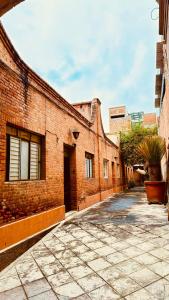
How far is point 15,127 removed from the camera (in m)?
4.67

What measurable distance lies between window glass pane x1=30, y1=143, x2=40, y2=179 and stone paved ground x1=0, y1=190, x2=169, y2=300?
5.07 ft

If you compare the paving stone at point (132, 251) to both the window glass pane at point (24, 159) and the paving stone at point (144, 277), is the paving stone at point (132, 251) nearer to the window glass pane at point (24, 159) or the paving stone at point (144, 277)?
the paving stone at point (144, 277)

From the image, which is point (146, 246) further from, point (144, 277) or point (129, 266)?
point (144, 277)

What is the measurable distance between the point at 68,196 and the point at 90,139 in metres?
3.35

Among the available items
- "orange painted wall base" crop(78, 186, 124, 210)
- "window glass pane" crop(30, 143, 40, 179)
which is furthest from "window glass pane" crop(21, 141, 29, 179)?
"orange painted wall base" crop(78, 186, 124, 210)

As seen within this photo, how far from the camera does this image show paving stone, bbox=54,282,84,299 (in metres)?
2.46

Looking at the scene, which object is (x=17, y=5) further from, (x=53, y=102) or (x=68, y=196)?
(x=68, y=196)

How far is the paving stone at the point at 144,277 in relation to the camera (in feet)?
8.60

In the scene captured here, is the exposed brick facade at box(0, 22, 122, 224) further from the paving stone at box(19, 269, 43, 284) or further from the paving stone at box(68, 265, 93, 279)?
the paving stone at box(68, 265, 93, 279)

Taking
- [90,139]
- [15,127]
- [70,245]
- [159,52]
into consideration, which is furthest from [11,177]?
[159,52]

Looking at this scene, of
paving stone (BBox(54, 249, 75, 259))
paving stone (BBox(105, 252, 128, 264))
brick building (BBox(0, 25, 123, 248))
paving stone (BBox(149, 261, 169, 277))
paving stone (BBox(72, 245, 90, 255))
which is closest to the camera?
paving stone (BBox(149, 261, 169, 277))

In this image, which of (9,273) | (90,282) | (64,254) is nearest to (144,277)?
(90,282)

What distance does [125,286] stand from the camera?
2553mm

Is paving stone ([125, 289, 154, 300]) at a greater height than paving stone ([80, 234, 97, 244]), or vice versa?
paving stone ([125, 289, 154, 300])
